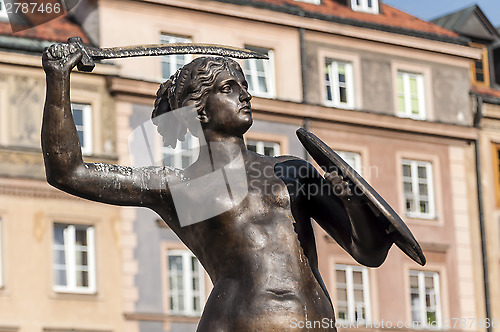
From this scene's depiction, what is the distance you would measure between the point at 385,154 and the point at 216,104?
32.7m

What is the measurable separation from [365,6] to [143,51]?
116ft

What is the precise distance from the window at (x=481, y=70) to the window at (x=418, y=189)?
4.39 m

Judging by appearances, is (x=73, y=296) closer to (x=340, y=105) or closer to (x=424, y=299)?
(x=340, y=105)

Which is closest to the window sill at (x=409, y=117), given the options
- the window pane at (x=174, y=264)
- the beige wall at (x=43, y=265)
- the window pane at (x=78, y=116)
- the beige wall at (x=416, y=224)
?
the beige wall at (x=416, y=224)

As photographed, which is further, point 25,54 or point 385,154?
Answer: point 385,154

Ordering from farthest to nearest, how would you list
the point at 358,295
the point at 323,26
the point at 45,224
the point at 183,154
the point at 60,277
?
the point at 323,26 < the point at 358,295 < the point at 60,277 < the point at 45,224 < the point at 183,154

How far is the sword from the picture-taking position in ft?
19.5

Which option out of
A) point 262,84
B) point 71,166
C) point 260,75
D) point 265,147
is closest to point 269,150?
point 265,147

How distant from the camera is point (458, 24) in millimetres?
42344

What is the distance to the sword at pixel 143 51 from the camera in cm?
595

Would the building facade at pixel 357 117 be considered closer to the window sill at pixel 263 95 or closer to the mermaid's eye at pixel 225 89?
the window sill at pixel 263 95

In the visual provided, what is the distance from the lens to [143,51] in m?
6.09

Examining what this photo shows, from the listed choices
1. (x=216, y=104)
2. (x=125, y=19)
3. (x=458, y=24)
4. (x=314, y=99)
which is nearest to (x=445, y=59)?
(x=458, y=24)

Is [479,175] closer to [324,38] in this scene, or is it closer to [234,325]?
[324,38]
